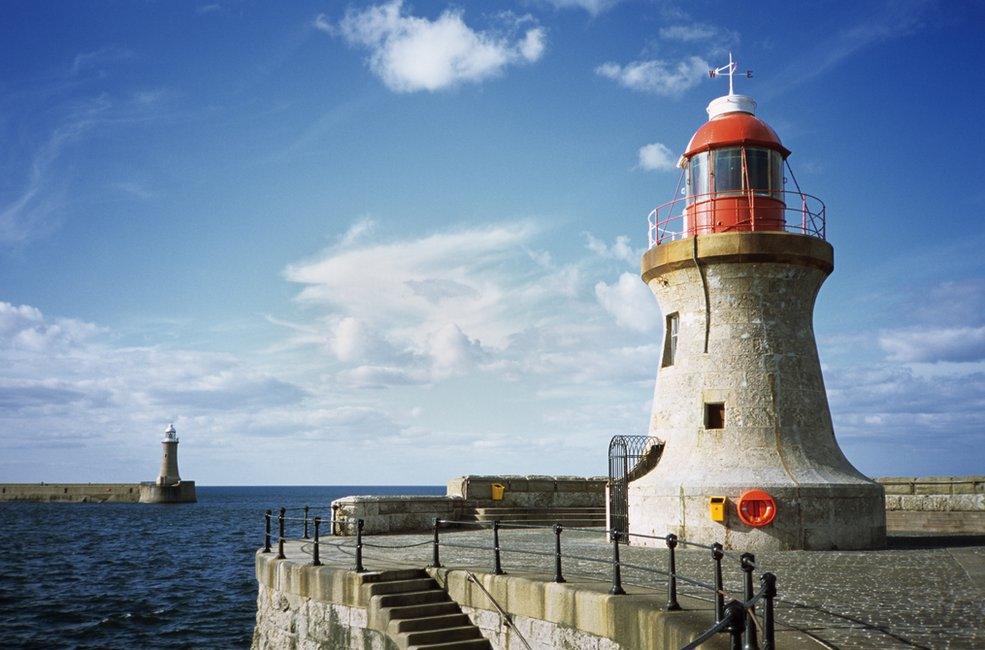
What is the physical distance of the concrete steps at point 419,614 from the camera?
9.88 meters

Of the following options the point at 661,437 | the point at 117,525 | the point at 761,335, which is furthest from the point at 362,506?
the point at 117,525

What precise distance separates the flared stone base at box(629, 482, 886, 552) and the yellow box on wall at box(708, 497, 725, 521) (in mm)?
108

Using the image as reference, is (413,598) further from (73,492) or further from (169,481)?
(73,492)

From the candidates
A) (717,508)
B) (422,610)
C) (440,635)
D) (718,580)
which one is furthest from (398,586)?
(717,508)

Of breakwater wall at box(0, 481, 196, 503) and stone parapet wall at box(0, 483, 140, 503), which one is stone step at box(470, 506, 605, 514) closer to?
breakwater wall at box(0, 481, 196, 503)

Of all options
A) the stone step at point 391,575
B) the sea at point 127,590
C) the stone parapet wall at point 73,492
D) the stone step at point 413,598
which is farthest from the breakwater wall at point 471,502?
the stone parapet wall at point 73,492

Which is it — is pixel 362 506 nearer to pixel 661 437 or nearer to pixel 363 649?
pixel 661 437

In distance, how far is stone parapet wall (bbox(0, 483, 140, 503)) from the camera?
95.8m

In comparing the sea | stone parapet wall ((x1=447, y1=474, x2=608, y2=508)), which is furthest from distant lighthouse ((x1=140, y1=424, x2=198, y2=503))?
stone parapet wall ((x1=447, y1=474, x2=608, y2=508))

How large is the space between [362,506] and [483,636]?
8.17 m

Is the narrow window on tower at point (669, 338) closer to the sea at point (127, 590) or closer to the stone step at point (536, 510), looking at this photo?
the stone step at point (536, 510)

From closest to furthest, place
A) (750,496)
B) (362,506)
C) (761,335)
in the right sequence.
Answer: (750,496)
(761,335)
(362,506)

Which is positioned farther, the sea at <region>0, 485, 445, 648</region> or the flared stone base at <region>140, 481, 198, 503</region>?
the flared stone base at <region>140, 481, 198, 503</region>

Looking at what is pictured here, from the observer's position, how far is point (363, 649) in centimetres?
1073
